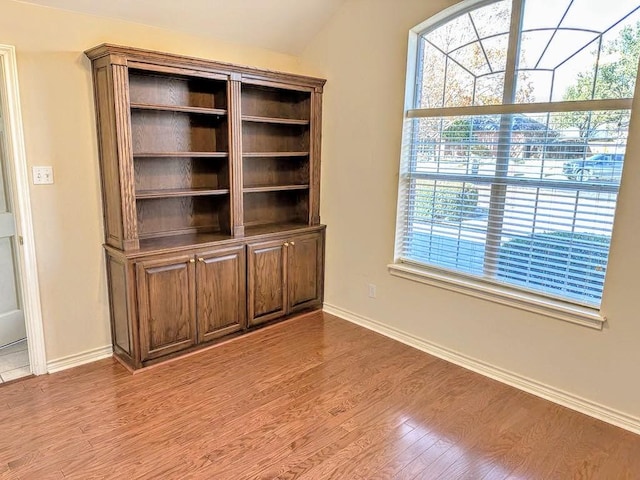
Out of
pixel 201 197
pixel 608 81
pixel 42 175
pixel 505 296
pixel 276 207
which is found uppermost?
pixel 608 81

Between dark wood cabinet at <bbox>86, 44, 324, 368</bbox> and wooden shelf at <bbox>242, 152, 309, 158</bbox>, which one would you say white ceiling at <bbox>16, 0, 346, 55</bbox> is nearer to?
dark wood cabinet at <bbox>86, 44, 324, 368</bbox>

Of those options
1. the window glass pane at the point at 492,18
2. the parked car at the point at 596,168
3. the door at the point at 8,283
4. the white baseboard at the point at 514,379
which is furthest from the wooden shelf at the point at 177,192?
the parked car at the point at 596,168

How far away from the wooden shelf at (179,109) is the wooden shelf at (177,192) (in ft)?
1.80

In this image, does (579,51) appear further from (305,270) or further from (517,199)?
(305,270)

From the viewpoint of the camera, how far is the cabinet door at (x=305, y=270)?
12.3 ft

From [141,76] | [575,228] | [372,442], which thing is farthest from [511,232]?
[141,76]

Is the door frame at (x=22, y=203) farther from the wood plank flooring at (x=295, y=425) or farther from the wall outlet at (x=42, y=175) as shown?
the wood plank flooring at (x=295, y=425)

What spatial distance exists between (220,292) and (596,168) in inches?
99.7

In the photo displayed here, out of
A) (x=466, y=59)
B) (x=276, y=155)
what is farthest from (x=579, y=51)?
(x=276, y=155)

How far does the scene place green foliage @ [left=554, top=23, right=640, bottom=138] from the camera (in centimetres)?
230

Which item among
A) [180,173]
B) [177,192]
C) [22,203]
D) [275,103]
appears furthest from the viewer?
[275,103]

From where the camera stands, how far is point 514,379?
286cm

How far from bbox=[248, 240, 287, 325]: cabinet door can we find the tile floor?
155 centimetres

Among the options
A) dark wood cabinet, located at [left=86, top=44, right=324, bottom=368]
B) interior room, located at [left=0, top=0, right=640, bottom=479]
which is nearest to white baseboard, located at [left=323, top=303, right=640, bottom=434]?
interior room, located at [left=0, top=0, right=640, bottom=479]
